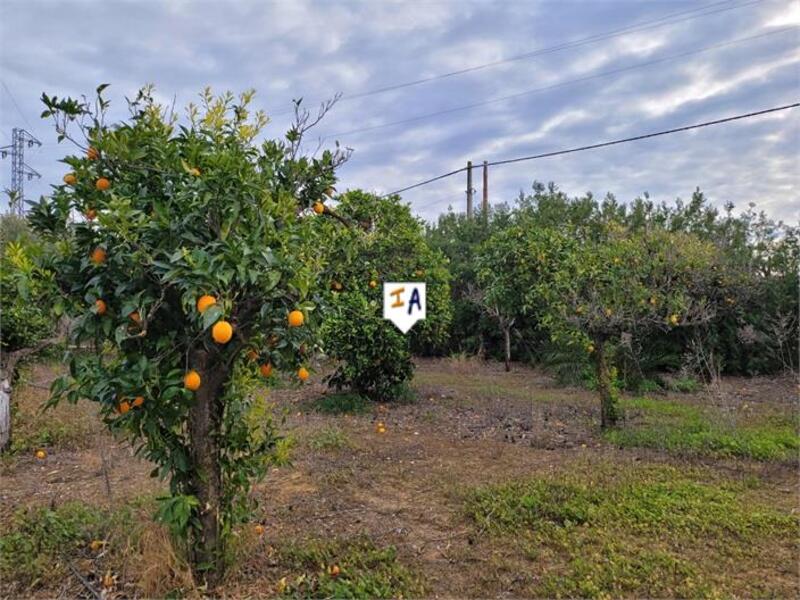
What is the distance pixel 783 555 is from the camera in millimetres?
2645

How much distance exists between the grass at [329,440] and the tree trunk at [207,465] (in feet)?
7.28

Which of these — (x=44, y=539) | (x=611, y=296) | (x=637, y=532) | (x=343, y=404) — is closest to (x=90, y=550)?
(x=44, y=539)

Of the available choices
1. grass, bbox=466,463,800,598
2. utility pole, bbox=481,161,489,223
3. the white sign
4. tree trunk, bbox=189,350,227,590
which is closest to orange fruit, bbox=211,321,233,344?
tree trunk, bbox=189,350,227,590

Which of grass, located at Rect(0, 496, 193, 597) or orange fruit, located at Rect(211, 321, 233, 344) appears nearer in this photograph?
orange fruit, located at Rect(211, 321, 233, 344)

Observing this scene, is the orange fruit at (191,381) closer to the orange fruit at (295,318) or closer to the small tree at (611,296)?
the orange fruit at (295,318)

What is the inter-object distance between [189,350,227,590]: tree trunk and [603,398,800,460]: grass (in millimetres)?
3555

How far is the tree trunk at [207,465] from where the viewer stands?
220 cm

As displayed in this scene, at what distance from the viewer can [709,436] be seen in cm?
457

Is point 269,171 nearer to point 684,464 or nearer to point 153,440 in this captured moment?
point 153,440

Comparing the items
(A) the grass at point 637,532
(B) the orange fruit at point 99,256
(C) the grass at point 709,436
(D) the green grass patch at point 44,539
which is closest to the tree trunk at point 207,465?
(B) the orange fruit at point 99,256

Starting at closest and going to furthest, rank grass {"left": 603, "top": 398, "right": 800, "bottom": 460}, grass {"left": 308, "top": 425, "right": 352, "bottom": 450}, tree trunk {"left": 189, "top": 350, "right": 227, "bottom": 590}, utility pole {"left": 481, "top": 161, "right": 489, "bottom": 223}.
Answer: tree trunk {"left": 189, "top": 350, "right": 227, "bottom": 590} < grass {"left": 603, "top": 398, "right": 800, "bottom": 460} < grass {"left": 308, "top": 425, "right": 352, "bottom": 450} < utility pole {"left": 481, "top": 161, "right": 489, "bottom": 223}

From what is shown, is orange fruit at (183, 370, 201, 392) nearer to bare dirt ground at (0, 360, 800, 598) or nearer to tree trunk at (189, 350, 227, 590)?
tree trunk at (189, 350, 227, 590)

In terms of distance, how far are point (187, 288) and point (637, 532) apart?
258 centimetres

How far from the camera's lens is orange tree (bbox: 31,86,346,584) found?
6.20 ft
